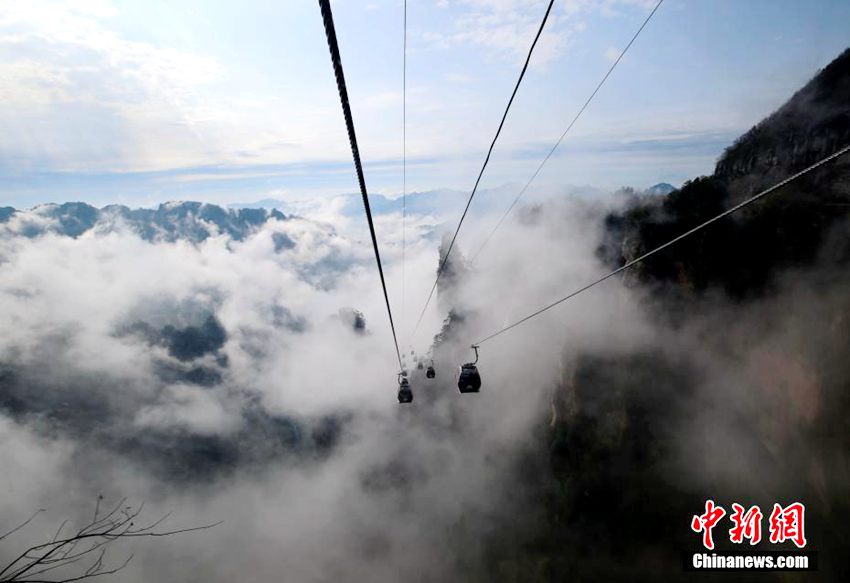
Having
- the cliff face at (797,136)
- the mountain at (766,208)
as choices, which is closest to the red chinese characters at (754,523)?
the mountain at (766,208)

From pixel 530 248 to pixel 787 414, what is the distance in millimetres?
84027

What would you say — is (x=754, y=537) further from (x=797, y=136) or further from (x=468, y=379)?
(x=468, y=379)

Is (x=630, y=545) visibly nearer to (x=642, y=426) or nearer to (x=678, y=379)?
(x=642, y=426)

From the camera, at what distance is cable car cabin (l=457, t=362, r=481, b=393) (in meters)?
27.8

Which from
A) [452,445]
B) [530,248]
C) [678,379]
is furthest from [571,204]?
[452,445]

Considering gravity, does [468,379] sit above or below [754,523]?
above

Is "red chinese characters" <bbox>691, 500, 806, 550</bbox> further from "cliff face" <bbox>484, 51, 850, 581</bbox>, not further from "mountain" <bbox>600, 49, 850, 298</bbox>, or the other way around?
"mountain" <bbox>600, 49, 850, 298</bbox>

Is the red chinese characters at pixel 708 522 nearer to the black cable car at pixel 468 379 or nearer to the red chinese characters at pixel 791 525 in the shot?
the red chinese characters at pixel 791 525

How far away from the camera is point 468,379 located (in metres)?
28.0

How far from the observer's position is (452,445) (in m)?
170

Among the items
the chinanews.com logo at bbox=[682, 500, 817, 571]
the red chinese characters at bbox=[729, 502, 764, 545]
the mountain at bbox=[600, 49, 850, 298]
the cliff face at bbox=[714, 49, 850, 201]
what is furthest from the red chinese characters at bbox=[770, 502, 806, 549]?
the cliff face at bbox=[714, 49, 850, 201]

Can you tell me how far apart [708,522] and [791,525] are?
23542 millimetres

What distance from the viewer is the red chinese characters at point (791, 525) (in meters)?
50.2

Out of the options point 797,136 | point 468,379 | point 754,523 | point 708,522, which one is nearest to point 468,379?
point 468,379
